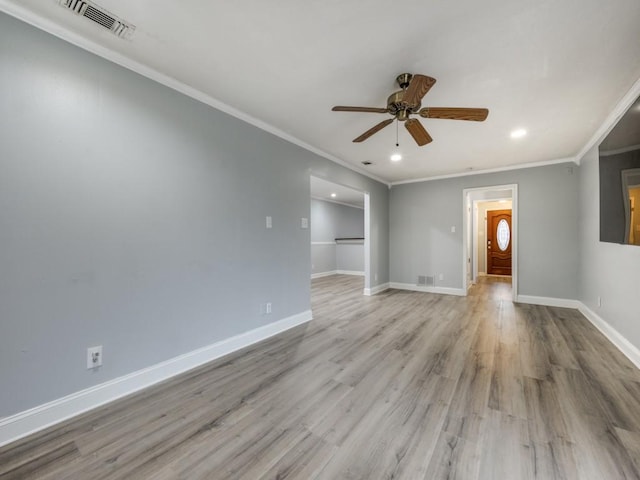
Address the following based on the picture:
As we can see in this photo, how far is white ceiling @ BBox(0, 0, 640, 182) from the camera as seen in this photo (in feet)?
5.22

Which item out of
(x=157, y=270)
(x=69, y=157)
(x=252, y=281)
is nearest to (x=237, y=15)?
(x=69, y=157)

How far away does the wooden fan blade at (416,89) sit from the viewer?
182 centimetres

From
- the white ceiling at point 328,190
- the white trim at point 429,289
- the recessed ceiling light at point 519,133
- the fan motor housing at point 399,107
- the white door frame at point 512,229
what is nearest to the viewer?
the fan motor housing at point 399,107

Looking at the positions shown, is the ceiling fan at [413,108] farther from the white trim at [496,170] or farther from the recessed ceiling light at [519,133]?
the white trim at [496,170]

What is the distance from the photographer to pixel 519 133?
3.36 m

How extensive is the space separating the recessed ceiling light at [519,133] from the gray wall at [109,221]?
3.11m

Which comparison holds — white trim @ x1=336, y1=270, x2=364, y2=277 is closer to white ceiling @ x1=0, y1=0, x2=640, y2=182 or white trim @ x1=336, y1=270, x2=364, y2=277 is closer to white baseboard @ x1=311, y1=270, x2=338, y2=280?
white baseboard @ x1=311, y1=270, x2=338, y2=280

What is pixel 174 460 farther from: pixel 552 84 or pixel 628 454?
pixel 552 84

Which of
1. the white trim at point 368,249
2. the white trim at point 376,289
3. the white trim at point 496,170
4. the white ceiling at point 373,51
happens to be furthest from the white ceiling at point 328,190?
the white ceiling at point 373,51

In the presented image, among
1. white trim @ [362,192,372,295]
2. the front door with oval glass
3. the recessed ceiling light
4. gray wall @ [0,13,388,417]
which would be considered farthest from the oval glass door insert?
gray wall @ [0,13,388,417]

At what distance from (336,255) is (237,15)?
752 cm

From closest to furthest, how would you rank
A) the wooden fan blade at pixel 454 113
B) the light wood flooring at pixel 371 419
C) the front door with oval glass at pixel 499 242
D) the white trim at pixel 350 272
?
the light wood flooring at pixel 371 419, the wooden fan blade at pixel 454 113, the front door with oval glass at pixel 499 242, the white trim at pixel 350 272

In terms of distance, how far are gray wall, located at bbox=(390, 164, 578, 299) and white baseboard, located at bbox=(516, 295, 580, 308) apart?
0.07 meters

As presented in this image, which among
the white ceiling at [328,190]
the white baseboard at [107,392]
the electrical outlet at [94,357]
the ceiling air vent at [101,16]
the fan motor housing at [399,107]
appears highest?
the ceiling air vent at [101,16]
